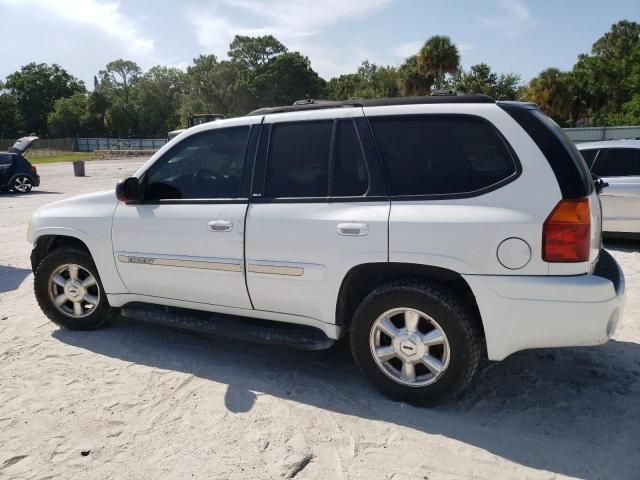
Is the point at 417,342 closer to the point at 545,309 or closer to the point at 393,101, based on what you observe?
the point at 545,309

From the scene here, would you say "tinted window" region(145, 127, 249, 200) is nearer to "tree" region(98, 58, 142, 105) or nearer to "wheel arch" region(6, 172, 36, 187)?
"wheel arch" region(6, 172, 36, 187)

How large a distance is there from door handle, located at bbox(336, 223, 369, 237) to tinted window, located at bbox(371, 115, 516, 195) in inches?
11.6

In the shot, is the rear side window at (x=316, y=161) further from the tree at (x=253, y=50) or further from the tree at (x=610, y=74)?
the tree at (x=253, y=50)

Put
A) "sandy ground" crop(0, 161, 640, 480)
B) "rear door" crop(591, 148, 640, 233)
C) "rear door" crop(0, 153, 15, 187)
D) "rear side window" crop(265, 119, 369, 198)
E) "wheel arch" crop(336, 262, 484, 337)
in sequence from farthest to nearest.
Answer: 1. "rear door" crop(0, 153, 15, 187)
2. "rear door" crop(591, 148, 640, 233)
3. "rear side window" crop(265, 119, 369, 198)
4. "wheel arch" crop(336, 262, 484, 337)
5. "sandy ground" crop(0, 161, 640, 480)

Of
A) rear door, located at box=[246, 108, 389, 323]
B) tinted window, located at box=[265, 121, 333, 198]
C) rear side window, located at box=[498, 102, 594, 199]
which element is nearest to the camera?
rear side window, located at box=[498, 102, 594, 199]

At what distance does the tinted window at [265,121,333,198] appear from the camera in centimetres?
360

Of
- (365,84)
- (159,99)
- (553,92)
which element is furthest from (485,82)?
(159,99)

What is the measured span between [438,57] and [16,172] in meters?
29.3

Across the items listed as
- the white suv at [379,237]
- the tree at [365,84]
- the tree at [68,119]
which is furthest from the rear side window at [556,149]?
the tree at [68,119]

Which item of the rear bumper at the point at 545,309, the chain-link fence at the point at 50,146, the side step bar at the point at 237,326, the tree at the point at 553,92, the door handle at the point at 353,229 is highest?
the tree at the point at 553,92

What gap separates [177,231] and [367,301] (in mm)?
1587

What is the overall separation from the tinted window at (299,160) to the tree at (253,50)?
7739 cm

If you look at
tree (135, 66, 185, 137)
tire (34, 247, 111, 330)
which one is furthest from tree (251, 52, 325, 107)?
tire (34, 247, 111, 330)

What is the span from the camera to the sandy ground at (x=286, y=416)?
2822 millimetres
